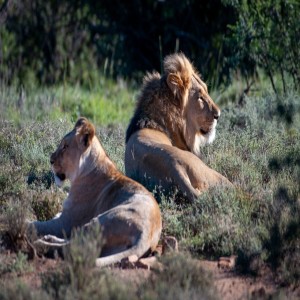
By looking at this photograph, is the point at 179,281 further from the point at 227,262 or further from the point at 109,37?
the point at 109,37

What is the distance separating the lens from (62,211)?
308 inches

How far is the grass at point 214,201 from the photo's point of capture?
6.14 m

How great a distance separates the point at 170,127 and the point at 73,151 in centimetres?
208

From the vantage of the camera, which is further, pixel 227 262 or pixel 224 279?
pixel 227 262

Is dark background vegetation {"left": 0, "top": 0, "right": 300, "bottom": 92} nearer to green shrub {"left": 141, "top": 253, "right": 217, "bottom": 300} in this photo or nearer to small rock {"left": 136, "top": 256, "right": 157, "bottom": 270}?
small rock {"left": 136, "top": 256, "right": 157, "bottom": 270}

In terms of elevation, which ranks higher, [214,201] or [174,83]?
[174,83]

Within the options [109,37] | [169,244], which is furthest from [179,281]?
[109,37]

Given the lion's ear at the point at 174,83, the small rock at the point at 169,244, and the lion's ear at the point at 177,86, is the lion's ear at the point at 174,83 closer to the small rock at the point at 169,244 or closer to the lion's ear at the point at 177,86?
the lion's ear at the point at 177,86

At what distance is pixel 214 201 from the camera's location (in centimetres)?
816

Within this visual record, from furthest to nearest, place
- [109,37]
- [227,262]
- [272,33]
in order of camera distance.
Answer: [109,37] < [272,33] < [227,262]

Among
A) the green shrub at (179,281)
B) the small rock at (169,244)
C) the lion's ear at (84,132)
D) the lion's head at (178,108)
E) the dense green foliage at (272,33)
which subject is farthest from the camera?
the dense green foliage at (272,33)

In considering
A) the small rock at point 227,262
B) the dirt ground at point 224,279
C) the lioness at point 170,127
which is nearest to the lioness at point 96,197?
the dirt ground at point 224,279

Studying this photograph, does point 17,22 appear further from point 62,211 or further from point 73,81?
point 62,211

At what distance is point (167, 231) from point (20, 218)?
4.20 ft
